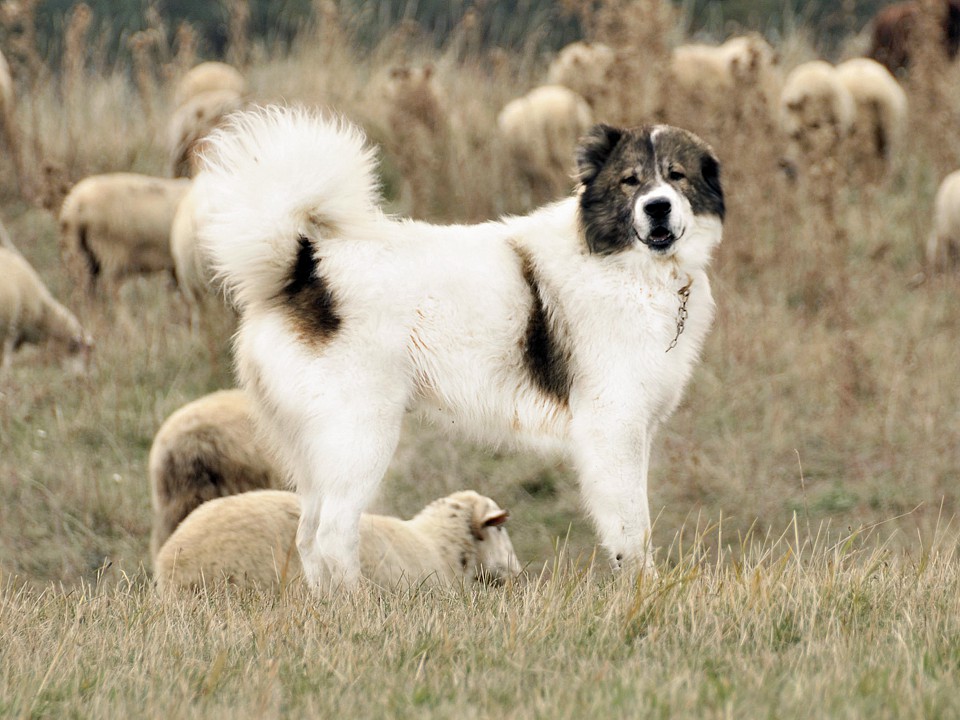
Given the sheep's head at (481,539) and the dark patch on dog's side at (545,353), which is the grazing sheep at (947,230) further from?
the dark patch on dog's side at (545,353)

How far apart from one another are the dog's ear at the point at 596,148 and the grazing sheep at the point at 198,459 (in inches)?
80.5

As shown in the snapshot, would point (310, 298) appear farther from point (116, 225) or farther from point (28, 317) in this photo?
point (116, 225)

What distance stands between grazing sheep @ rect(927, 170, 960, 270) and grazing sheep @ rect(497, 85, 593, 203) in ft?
10.9

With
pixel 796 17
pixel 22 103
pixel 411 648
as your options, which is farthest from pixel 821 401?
pixel 796 17

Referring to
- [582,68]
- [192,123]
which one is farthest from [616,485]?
[582,68]

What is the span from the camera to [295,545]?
5410mm

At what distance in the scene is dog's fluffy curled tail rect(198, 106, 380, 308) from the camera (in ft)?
16.4

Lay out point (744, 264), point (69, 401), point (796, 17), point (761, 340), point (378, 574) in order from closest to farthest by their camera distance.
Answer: point (378, 574) → point (69, 401) → point (761, 340) → point (744, 264) → point (796, 17)

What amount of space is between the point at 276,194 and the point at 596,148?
1335 millimetres

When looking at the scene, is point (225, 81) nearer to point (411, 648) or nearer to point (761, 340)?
point (761, 340)

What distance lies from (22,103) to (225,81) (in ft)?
7.74

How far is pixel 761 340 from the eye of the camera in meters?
9.52

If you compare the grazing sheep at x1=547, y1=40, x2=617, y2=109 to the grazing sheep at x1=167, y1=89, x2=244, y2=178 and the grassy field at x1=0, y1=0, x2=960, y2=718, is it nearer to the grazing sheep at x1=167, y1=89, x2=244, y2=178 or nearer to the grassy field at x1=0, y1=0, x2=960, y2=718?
the grassy field at x1=0, y1=0, x2=960, y2=718

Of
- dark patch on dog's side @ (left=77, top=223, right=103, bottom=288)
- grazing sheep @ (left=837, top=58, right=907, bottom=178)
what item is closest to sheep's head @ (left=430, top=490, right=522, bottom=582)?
dark patch on dog's side @ (left=77, top=223, right=103, bottom=288)
